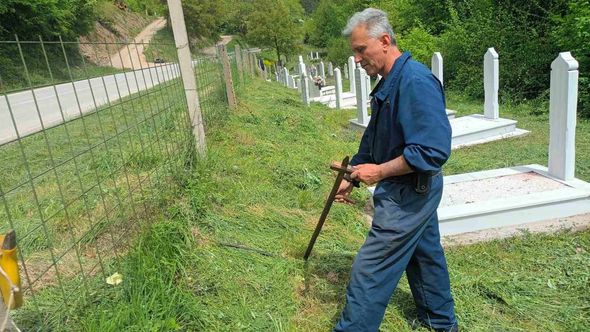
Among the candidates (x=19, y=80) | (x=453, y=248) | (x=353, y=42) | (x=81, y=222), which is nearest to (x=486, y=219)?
(x=453, y=248)

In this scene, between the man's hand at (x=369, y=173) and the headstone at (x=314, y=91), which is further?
the headstone at (x=314, y=91)

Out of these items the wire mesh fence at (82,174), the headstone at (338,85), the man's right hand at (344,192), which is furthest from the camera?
the headstone at (338,85)

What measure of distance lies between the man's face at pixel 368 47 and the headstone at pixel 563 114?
3.02 m

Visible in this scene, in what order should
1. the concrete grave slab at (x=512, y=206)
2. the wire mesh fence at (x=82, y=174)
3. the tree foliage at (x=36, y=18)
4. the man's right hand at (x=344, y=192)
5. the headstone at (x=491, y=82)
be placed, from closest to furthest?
1. the wire mesh fence at (x=82, y=174)
2. the man's right hand at (x=344, y=192)
3. the concrete grave slab at (x=512, y=206)
4. the headstone at (x=491, y=82)
5. the tree foliage at (x=36, y=18)

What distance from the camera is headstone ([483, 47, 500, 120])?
7.62 m

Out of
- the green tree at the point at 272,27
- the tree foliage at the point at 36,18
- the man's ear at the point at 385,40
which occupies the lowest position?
the man's ear at the point at 385,40

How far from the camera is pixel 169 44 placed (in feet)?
16.3

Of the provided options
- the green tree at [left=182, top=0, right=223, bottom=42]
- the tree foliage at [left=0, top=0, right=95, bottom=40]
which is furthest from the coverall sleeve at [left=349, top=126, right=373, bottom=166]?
the green tree at [left=182, top=0, right=223, bottom=42]

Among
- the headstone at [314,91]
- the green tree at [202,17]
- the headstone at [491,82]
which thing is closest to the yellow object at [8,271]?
the headstone at [491,82]

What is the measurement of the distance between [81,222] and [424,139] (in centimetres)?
302

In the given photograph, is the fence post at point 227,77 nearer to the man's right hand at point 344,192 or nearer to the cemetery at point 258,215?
Answer: the cemetery at point 258,215

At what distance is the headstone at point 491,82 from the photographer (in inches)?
300

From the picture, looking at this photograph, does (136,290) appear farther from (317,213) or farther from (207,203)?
(317,213)

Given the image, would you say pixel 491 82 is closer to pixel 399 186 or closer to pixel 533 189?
pixel 533 189
